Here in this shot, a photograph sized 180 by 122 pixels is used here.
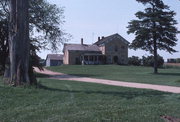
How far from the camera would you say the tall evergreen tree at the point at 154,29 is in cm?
4597

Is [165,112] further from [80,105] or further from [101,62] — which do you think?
[101,62]

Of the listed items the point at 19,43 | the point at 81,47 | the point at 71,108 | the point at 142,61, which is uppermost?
the point at 81,47

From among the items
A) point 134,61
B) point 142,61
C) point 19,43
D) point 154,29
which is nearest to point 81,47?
point 134,61

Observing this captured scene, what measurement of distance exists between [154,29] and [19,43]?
3428 cm

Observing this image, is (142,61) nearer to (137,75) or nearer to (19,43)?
(137,75)

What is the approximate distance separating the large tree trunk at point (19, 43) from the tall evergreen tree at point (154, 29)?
33.5m

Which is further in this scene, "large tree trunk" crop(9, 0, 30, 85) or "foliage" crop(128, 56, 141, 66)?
"foliage" crop(128, 56, 141, 66)

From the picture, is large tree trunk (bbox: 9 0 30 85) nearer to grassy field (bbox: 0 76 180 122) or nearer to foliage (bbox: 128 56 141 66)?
grassy field (bbox: 0 76 180 122)

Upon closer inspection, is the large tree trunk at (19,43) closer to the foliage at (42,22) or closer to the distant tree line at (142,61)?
the foliage at (42,22)

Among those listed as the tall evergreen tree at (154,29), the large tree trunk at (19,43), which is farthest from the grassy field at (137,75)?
the large tree trunk at (19,43)

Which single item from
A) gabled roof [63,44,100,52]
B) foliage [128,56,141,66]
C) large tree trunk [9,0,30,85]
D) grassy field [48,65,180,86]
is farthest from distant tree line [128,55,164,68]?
large tree trunk [9,0,30,85]

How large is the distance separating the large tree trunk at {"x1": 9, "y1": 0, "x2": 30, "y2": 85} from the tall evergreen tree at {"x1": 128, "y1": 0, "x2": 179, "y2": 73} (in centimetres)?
3350

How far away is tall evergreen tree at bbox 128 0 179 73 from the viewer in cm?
4597

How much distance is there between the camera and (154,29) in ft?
149
